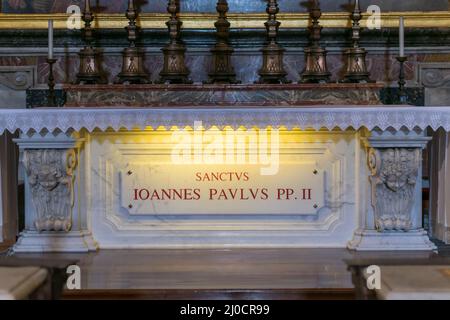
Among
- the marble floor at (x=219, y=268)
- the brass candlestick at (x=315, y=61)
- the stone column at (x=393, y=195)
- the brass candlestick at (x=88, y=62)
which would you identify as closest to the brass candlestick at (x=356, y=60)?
the brass candlestick at (x=315, y=61)

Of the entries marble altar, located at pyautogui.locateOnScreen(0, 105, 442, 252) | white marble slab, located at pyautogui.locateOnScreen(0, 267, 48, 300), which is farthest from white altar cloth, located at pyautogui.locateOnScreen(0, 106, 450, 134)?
white marble slab, located at pyautogui.locateOnScreen(0, 267, 48, 300)

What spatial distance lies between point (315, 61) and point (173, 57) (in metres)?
1.08

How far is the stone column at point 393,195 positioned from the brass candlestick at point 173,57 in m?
1.54

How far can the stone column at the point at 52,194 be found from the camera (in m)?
6.62

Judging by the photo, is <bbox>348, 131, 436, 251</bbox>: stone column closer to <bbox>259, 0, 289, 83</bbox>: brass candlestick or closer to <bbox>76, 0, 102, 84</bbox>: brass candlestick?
<bbox>259, 0, 289, 83</bbox>: brass candlestick

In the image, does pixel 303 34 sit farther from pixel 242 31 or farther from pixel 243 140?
pixel 243 140

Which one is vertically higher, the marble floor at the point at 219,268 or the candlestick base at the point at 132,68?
the candlestick base at the point at 132,68

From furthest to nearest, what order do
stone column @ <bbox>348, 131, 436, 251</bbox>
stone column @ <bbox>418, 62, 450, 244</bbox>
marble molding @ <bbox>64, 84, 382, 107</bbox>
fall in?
stone column @ <bbox>418, 62, 450, 244</bbox>, marble molding @ <bbox>64, 84, 382, 107</bbox>, stone column @ <bbox>348, 131, 436, 251</bbox>

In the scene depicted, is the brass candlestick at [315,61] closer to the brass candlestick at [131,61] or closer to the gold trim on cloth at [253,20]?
the gold trim on cloth at [253,20]

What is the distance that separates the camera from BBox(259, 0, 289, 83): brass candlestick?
7.15 metres

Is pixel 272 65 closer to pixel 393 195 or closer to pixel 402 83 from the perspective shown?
pixel 402 83

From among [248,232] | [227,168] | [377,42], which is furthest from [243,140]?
[377,42]
